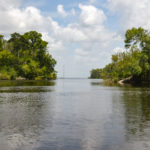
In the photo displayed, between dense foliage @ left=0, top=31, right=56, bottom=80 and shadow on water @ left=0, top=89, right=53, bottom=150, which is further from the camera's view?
dense foliage @ left=0, top=31, right=56, bottom=80

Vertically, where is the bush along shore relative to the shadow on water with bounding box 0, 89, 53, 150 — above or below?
above

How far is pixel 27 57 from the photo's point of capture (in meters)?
143

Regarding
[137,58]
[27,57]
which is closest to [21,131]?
[137,58]

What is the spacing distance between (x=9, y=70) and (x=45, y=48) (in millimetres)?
30877

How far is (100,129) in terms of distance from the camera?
13328 millimetres

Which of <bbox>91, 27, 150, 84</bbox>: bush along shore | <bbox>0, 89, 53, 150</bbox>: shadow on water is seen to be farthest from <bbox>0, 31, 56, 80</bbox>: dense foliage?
<bbox>0, 89, 53, 150</bbox>: shadow on water

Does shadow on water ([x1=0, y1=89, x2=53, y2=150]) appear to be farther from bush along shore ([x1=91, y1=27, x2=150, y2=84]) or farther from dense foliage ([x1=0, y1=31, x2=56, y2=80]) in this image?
dense foliage ([x1=0, y1=31, x2=56, y2=80])

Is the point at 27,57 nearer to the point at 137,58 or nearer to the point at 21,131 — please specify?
the point at 137,58

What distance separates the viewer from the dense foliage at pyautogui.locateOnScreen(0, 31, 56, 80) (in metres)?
130

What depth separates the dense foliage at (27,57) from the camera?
13010cm

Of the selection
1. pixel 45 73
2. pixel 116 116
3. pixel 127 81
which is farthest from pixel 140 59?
pixel 45 73

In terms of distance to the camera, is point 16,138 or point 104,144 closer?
point 104,144

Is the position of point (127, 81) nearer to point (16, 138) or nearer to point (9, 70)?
point (9, 70)

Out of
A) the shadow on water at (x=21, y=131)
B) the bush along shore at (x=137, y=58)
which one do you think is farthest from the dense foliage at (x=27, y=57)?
the shadow on water at (x=21, y=131)
